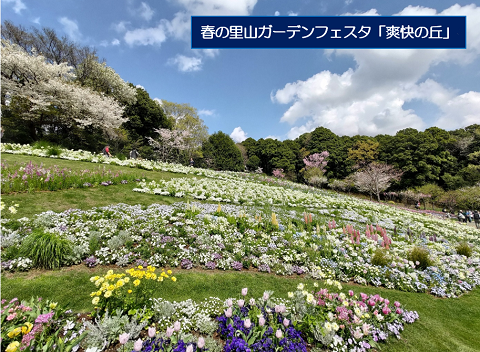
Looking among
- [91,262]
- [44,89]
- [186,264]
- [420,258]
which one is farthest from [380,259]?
[44,89]

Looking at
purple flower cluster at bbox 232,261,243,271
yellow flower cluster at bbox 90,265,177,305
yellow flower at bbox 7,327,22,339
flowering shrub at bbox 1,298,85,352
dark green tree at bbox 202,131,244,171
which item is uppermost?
dark green tree at bbox 202,131,244,171

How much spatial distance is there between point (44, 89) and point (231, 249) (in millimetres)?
25776

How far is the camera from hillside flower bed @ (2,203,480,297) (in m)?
4.49

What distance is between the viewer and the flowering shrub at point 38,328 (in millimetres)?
2148

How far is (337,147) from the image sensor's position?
4228 cm

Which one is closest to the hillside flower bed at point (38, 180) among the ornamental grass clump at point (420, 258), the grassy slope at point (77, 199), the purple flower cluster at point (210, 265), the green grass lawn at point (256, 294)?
the grassy slope at point (77, 199)

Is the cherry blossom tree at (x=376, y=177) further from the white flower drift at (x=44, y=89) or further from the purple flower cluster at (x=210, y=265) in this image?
the white flower drift at (x=44, y=89)

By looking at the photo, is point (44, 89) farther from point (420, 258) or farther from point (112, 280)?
point (420, 258)

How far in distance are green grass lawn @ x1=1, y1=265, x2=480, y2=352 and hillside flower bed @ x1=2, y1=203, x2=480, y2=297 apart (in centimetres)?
29

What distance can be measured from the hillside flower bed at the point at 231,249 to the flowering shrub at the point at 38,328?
60.6 inches

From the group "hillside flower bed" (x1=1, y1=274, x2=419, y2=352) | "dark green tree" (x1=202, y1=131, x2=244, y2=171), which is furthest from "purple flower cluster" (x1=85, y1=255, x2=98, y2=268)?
"dark green tree" (x1=202, y1=131, x2=244, y2=171)

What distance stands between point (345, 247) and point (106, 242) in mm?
6461

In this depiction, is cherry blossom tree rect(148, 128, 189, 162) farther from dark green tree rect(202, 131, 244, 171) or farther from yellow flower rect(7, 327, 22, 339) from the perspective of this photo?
yellow flower rect(7, 327, 22, 339)

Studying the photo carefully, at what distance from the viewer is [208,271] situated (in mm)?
4539
